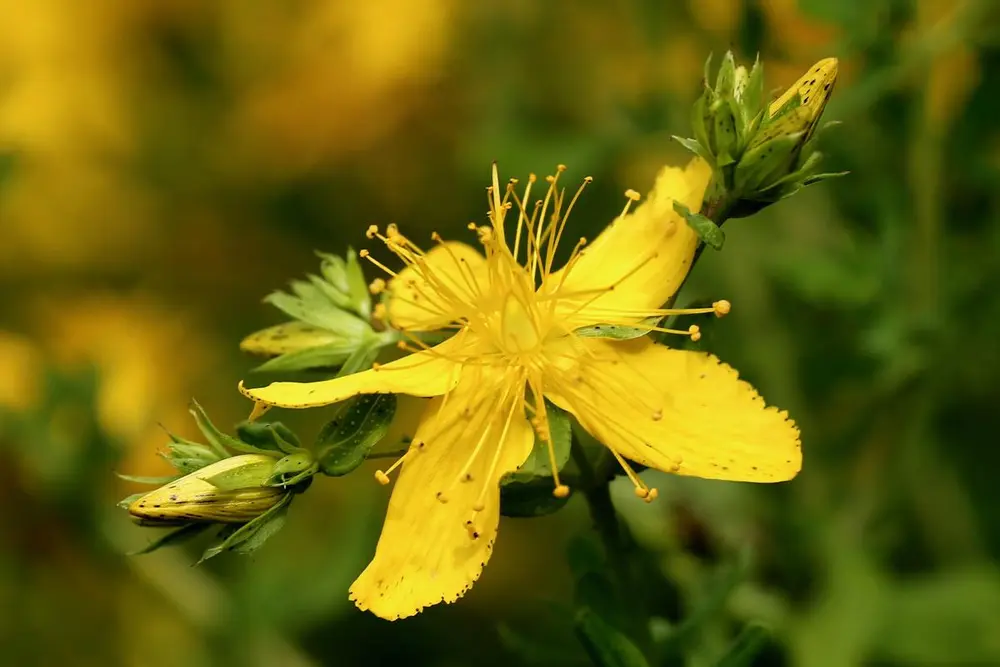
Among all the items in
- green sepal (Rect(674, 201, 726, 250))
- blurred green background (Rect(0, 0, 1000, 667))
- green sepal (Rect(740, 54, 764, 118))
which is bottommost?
blurred green background (Rect(0, 0, 1000, 667))

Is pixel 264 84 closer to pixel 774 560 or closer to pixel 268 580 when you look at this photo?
pixel 268 580

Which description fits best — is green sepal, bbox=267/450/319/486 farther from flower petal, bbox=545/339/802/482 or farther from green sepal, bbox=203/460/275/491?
flower petal, bbox=545/339/802/482

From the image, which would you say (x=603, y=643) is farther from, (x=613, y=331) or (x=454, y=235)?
(x=454, y=235)

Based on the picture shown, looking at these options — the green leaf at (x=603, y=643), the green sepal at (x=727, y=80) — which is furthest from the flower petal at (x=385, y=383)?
the green sepal at (x=727, y=80)

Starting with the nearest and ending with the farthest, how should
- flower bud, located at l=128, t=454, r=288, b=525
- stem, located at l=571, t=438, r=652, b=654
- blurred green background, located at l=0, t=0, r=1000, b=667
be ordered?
flower bud, located at l=128, t=454, r=288, b=525
stem, located at l=571, t=438, r=652, b=654
blurred green background, located at l=0, t=0, r=1000, b=667

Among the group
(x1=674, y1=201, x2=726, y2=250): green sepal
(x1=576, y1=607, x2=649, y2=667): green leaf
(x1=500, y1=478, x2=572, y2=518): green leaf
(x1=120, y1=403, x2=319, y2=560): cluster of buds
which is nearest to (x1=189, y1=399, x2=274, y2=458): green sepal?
(x1=120, y1=403, x2=319, y2=560): cluster of buds

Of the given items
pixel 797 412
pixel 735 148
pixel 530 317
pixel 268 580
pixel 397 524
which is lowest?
pixel 268 580

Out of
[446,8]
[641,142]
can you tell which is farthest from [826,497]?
[446,8]

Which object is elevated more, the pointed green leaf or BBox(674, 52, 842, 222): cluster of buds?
BBox(674, 52, 842, 222): cluster of buds
